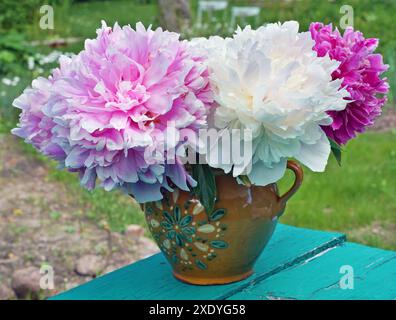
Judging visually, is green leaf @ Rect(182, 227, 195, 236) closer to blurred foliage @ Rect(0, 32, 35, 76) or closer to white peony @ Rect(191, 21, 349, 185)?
white peony @ Rect(191, 21, 349, 185)

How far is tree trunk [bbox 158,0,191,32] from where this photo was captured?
7344 millimetres

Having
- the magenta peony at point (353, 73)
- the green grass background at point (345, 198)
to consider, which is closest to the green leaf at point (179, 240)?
the magenta peony at point (353, 73)

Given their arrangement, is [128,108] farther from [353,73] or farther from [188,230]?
[353,73]

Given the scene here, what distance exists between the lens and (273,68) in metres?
1.46

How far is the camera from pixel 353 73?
1550 millimetres

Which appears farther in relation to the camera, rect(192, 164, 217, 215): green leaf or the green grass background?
the green grass background

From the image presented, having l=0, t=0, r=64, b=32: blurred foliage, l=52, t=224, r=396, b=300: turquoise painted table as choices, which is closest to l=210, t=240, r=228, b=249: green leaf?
l=52, t=224, r=396, b=300: turquoise painted table

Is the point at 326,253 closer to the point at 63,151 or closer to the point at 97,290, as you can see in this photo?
the point at 97,290

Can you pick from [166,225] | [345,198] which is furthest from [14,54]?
[166,225]

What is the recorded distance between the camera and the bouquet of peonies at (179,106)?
4.52 ft

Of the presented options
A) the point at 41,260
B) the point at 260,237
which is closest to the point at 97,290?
the point at 260,237

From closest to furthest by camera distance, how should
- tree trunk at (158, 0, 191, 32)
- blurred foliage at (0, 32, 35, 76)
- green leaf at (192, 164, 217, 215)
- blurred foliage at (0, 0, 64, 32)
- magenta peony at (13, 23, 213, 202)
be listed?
magenta peony at (13, 23, 213, 202) < green leaf at (192, 164, 217, 215) < blurred foliage at (0, 32, 35, 76) < tree trunk at (158, 0, 191, 32) < blurred foliage at (0, 0, 64, 32)

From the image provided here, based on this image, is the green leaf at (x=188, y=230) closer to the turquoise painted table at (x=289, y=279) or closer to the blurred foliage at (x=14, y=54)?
the turquoise painted table at (x=289, y=279)

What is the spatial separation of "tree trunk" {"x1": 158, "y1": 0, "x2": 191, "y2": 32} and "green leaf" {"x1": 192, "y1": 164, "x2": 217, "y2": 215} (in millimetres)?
5858
